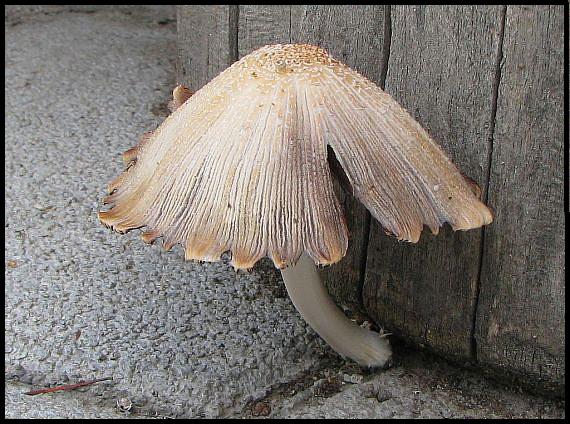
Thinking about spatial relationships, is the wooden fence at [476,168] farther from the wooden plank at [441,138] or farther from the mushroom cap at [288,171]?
the mushroom cap at [288,171]

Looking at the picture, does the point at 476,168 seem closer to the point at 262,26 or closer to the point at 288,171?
the point at 288,171

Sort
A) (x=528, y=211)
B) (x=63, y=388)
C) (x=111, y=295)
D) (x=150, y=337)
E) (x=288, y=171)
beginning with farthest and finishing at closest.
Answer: (x=111, y=295), (x=150, y=337), (x=63, y=388), (x=528, y=211), (x=288, y=171)

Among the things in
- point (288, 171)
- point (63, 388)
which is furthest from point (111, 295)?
point (288, 171)

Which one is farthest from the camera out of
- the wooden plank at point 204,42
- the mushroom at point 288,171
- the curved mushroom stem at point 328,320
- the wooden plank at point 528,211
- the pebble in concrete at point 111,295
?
the wooden plank at point 204,42

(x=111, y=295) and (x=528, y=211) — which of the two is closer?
(x=528, y=211)

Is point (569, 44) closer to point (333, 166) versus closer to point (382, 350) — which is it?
point (333, 166)

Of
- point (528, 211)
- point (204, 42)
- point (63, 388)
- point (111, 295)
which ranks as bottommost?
point (63, 388)

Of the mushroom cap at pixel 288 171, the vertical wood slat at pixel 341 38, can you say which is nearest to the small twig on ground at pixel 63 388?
the mushroom cap at pixel 288 171

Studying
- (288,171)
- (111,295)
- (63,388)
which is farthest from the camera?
(111,295)
